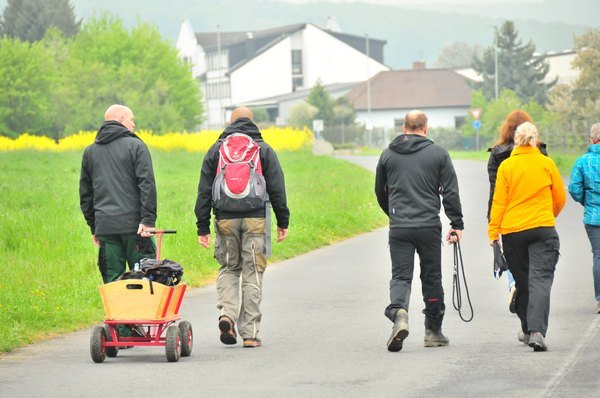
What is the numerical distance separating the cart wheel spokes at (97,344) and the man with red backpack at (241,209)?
119 cm

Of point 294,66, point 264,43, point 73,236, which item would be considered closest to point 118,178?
point 73,236

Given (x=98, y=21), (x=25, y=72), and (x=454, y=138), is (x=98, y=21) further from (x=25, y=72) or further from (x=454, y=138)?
(x=454, y=138)

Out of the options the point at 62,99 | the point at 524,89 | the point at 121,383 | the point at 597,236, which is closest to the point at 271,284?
the point at 597,236

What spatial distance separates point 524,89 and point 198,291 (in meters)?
107

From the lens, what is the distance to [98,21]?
4250 inches

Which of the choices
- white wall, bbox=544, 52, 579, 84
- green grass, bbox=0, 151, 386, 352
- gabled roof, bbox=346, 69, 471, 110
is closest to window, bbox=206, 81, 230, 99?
gabled roof, bbox=346, 69, 471, 110

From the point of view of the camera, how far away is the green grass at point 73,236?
13.1m

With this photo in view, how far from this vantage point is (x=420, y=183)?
1098cm

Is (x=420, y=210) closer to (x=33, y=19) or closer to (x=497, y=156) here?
(x=497, y=156)

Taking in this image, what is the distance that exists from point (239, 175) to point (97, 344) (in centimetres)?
180

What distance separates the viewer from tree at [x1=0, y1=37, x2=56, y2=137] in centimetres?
8856

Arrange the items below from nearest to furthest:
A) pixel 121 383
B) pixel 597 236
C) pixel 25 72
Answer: pixel 121 383 → pixel 597 236 → pixel 25 72

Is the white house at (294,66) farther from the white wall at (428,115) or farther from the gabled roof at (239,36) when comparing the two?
the white wall at (428,115)

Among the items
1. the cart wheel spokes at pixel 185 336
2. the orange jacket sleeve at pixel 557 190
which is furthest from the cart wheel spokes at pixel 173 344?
the orange jacket sleeve at pixel 557 190
